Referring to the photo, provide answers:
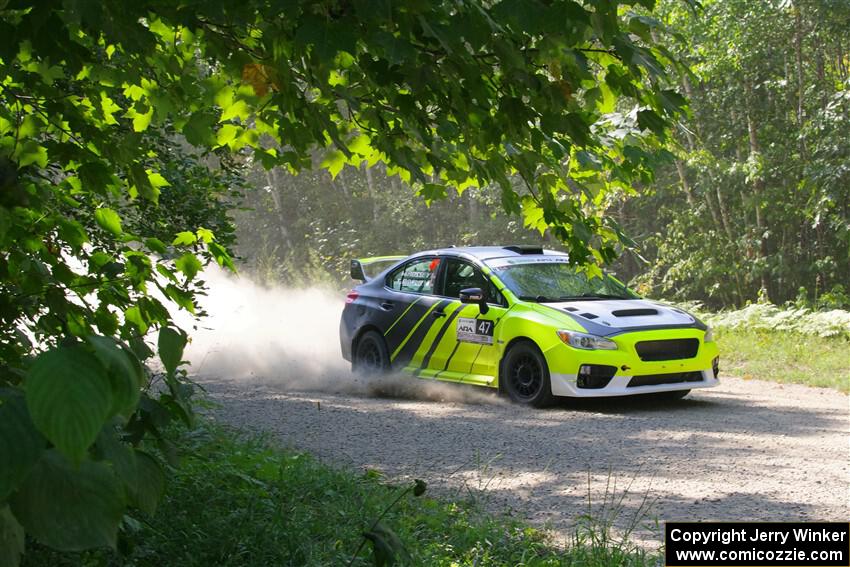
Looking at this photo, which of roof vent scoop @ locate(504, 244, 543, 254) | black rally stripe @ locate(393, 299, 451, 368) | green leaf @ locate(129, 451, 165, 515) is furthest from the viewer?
roof vent scoop @ locate(504, 244, 543, 254)

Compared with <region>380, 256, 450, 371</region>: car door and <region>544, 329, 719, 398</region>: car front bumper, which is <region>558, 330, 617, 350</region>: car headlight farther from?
<region>380, 256, 450, 371</region>: car door

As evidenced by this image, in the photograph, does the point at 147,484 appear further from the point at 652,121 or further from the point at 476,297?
the point at 476,297

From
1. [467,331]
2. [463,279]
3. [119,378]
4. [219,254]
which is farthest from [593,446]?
[119,378]

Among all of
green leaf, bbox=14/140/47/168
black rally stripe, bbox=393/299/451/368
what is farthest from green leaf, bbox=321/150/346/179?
black rally stripe, bbox=393/299/451/368

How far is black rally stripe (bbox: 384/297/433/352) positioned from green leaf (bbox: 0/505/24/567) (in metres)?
10.5

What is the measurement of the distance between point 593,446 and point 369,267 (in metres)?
6.32

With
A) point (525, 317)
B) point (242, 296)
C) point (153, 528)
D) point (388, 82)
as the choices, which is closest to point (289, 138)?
point (388, 82)

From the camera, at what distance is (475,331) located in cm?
1088

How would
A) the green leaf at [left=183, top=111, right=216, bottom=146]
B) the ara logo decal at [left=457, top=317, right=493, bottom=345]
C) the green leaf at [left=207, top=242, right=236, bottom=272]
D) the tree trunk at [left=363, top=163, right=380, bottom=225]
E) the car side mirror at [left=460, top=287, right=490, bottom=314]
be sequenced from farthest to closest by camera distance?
the tree trunk at [left=363, top=163, right=380, bottom=225], the car side mirror at [left=460, top=287, right=490, bottom=314], the ara logo decal at [left=457, top=317, right=493, bottom=345], the green leaf at [left=183, top=111, right=216, bottom=146], the green leaf at [left=207, top=242, right=236, bottom=272]

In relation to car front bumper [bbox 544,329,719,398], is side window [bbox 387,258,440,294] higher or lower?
higher

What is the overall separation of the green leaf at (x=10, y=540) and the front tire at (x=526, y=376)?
355 inches

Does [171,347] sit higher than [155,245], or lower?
lower

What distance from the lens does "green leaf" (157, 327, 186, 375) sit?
5.14 feet

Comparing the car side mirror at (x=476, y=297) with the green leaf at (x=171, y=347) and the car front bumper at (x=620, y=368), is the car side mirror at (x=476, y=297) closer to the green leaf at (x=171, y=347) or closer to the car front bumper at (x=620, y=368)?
the car front bumper at (x=620, y=368)
